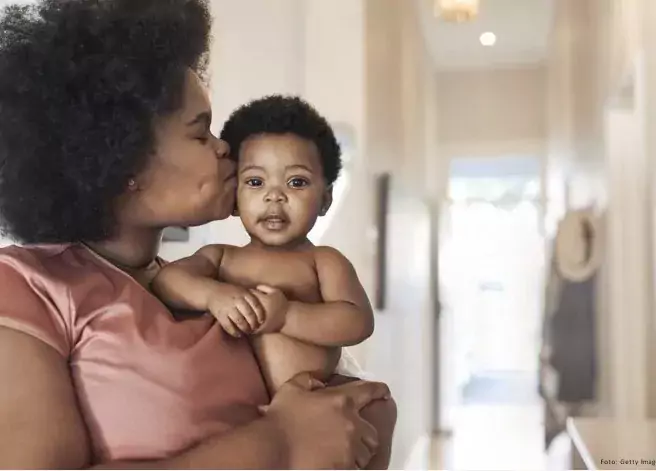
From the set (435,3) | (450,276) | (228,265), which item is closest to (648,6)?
(435,3)

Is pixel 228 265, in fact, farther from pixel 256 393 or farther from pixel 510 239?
pixel 510 239

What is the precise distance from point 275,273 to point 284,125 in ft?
0.45

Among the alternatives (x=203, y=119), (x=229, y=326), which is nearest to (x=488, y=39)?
(x=203, y=119)

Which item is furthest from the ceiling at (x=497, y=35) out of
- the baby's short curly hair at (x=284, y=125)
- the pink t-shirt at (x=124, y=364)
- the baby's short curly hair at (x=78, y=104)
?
the pink t-shirt at (x=124, y=364)

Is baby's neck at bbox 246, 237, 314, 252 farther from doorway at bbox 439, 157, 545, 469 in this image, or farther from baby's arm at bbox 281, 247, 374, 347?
doorway at bbox 439, 157, 545, 469

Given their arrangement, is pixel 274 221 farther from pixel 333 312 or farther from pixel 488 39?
pixel 488 39

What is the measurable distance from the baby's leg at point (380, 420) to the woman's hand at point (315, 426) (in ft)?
0.14

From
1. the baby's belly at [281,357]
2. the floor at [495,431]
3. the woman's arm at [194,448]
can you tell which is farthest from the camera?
the floor at [495,431]

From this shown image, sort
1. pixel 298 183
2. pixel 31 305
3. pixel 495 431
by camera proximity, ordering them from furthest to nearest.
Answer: pixel 495 431
pixel 298 183
pixel 31 305

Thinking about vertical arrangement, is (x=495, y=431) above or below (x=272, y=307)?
below

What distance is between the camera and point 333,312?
2.11ft

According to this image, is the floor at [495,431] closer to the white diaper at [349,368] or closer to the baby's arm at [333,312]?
the white diaper at [349,368]

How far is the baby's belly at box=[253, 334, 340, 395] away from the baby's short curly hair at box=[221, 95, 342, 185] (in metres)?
0.16

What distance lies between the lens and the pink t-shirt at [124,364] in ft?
1.88
